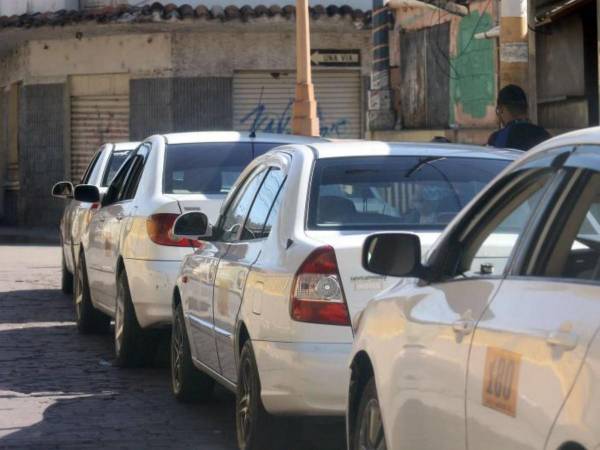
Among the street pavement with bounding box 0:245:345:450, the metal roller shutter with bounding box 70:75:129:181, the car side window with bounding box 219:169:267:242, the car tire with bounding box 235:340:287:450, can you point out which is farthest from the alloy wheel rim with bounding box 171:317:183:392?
the metal roller shutter with bounding box 70:75:129:181

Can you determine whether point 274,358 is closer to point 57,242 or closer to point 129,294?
point 129,294

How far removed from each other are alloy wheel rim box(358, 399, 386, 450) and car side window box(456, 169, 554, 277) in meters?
0.77

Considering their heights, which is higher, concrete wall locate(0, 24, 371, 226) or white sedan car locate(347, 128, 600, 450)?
concrete wall locate(0, 24, 371, 226)

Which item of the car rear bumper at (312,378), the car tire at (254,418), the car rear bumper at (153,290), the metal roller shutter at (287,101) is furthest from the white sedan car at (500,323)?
the metal roller shutter at (287,101)

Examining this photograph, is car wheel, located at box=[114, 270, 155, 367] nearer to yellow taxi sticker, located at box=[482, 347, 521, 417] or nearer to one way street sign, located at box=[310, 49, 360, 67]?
yellow taxi sticker, located at box=[482, 347, 521, 417]

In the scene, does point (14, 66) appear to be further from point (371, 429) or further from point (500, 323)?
point (500, 323)

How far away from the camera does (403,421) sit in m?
4.88

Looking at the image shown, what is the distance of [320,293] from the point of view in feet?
21.0

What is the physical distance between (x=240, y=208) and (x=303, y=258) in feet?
5.68

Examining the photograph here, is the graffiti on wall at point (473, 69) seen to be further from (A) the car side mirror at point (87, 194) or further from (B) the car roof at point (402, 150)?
(B) the car roof at point (402, 150)

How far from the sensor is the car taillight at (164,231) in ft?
32.5

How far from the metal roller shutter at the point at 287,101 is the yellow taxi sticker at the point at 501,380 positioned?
88.9 feet

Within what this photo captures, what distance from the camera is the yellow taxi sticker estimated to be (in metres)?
3.86

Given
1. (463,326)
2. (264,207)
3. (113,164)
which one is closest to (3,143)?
(113,164)
